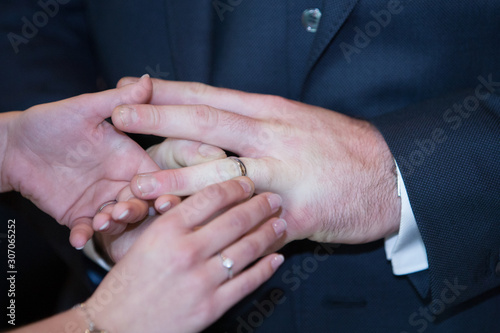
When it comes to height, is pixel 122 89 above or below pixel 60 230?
above

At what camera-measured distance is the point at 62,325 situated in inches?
28.9

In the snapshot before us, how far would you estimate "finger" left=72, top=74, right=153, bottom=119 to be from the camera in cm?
84

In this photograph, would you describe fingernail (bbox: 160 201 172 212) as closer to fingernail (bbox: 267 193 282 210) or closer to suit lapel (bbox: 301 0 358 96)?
fingernail (bbox: 267 193 282 210)

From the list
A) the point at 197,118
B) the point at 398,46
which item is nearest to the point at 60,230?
the point at 197,118

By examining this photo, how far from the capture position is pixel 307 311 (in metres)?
1.08

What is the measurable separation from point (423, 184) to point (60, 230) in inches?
35.1

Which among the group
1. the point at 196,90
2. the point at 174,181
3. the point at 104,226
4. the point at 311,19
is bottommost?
the point at 104,226

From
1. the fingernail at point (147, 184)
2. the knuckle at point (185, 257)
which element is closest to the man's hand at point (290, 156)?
the fingernail at point (147, 184)

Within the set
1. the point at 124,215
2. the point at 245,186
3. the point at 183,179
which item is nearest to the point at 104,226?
the point at 124,215

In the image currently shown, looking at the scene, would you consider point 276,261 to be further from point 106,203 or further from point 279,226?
point 106,203

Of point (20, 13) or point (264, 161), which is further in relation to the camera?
point (20, 13)

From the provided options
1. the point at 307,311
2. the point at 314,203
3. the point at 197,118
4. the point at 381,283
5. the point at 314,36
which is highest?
the point at 314,36

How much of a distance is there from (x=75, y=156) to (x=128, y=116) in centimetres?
19

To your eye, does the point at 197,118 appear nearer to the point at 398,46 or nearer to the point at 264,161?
the point at 264,161
